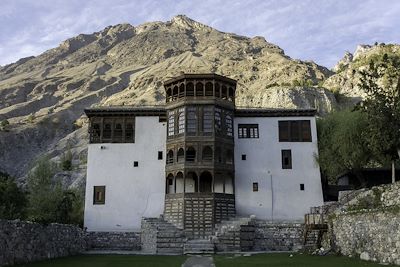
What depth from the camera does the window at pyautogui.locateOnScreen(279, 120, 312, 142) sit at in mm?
37750

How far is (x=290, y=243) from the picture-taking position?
3228 centimetres

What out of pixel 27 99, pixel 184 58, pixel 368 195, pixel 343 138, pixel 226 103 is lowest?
pixel 368 195

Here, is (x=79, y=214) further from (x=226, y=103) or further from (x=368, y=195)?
(x=368, y=195)

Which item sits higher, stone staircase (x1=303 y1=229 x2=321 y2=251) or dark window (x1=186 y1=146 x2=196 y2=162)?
dark window (x1=186 y1=146 x2=196 y2=162)

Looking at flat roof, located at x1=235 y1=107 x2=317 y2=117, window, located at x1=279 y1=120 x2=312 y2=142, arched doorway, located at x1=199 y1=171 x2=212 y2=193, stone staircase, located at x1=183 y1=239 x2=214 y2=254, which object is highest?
flat roof, located at x1=235 y1=107 x2=317 y2=117

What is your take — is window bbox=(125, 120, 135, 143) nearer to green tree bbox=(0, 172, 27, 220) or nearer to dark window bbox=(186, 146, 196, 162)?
dark window bbox=(186, 146, 196, 162)

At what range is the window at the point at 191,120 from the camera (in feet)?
117

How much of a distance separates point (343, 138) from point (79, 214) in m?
26.3

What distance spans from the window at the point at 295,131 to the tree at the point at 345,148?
7.18 ft

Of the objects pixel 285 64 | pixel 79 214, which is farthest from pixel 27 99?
pixel 79 214

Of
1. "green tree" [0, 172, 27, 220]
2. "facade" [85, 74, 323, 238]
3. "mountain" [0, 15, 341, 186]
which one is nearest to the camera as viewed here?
"green tree" [0, 172, 27, 220]

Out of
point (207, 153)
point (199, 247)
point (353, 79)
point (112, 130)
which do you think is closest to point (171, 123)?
point (207, 153)

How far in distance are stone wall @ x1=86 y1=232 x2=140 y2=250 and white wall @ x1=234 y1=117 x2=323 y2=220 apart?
28.9 feet

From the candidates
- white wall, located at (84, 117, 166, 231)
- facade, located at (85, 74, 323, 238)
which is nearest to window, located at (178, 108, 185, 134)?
facade, located at (85, 74, 323, 238)
